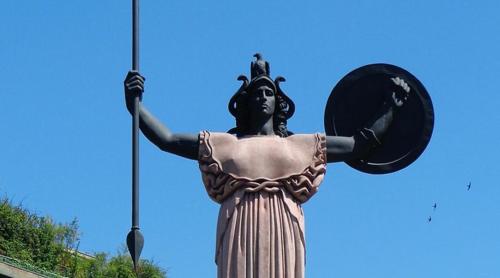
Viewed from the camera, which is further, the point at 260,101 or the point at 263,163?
the point at 260,101

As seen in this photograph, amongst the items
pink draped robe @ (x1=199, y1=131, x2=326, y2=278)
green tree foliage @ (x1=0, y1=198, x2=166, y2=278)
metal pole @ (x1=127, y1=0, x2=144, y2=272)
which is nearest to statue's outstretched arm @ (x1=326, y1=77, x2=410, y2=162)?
pink draped robe @ (x1=199, y1=131, x2=326, y2=278)

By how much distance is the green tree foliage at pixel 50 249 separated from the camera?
76.6 m

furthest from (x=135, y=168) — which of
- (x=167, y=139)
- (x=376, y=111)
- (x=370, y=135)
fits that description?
(x=376, y=111)

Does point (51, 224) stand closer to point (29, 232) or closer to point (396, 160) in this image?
point (29, 232)

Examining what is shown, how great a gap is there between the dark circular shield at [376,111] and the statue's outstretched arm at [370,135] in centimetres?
8

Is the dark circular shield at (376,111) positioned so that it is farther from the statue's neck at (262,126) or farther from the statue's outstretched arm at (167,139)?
the statue's outstretched arm at (167,139)

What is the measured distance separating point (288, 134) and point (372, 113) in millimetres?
881

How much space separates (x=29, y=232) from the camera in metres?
78.2

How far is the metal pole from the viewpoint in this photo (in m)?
13.8

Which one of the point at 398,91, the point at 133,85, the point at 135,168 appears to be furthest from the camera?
the point at 398,91

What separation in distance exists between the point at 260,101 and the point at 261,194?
0.99 m

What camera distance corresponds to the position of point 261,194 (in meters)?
14.4

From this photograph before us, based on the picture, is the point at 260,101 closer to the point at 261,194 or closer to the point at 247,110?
the point at 247,110

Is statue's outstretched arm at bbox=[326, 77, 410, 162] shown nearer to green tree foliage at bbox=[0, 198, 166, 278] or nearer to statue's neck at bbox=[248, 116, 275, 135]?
statue's neck at bbox=[248, 116, 275, 135]
